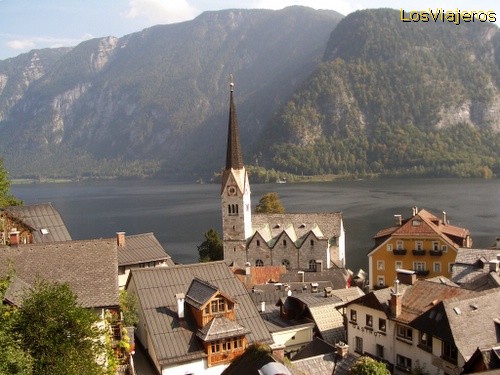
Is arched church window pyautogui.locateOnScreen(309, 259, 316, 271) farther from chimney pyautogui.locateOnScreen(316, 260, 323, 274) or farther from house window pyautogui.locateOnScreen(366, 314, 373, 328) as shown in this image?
house window pyautogui.locateOnScreen(366, 314, 373, 328)

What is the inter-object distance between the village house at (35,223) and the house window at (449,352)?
2250cm

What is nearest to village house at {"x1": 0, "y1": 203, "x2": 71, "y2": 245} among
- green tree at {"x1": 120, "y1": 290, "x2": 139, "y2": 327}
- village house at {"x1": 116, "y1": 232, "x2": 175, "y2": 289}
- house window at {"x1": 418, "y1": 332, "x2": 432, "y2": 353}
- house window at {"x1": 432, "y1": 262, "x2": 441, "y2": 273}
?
village house at {"x1": 116, "y1": 232, "x2": 175, "y2": 289}

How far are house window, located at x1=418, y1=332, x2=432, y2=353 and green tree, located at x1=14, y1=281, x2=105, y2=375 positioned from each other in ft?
51.2

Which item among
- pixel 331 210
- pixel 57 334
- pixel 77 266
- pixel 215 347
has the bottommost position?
pixel 331 210

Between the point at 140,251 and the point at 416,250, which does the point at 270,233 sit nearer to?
the point at 416,250

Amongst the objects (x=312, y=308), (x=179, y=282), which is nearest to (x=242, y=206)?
(x=312, y=308)

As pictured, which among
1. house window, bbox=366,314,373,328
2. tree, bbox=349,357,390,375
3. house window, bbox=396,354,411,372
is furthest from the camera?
house window, bbox=366,314,373,328

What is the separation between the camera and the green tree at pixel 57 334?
610 inches

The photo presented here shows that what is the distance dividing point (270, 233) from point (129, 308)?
1514 inches

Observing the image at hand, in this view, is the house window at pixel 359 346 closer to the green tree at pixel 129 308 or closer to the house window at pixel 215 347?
the house window at pixel 215 347

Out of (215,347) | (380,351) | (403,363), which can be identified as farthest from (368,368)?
(380,351)

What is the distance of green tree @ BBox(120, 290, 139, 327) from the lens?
23.0 meters

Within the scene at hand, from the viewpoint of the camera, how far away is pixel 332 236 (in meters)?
60.2

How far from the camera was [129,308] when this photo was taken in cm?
2388
